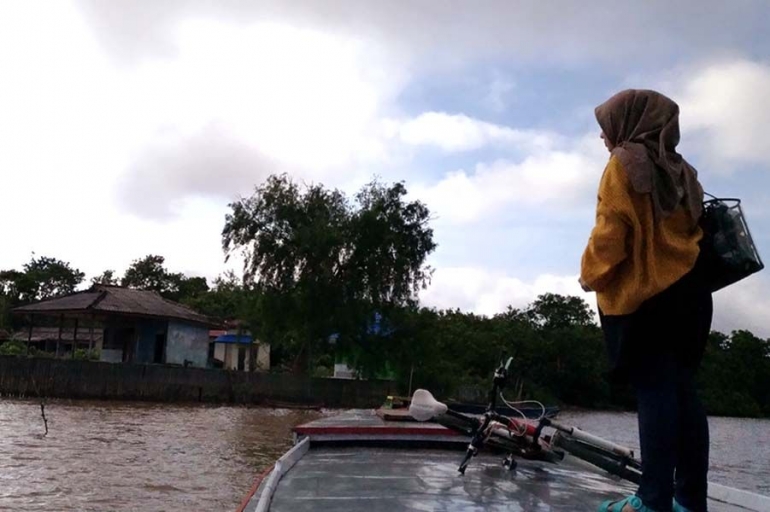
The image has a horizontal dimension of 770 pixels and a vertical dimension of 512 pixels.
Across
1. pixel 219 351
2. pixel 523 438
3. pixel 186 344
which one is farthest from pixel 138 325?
pixel 523 438

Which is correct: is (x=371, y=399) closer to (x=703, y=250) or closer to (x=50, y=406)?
(x=50, y=406)

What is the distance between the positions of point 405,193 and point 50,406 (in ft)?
52.7

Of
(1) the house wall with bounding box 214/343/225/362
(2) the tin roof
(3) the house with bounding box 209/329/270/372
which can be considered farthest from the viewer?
(1) the house wall with bounding box 214/343/225/362

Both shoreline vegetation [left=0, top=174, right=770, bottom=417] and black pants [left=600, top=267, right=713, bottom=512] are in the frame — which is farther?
shoreline vegetation [left=0, top=174, right=770, bottom=417]

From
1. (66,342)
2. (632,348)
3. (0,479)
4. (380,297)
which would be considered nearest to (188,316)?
(380,297)

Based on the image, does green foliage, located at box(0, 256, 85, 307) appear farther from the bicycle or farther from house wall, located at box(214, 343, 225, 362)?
the bicycle

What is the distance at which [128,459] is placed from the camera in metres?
9.38

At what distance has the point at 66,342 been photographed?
39.1 meters

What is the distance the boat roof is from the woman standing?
628 mm

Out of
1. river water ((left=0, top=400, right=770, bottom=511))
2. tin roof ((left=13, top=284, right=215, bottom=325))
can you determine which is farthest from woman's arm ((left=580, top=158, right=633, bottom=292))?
tin roof ((left=13, top=284, right=215, bottom=325))

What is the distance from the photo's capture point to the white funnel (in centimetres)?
310

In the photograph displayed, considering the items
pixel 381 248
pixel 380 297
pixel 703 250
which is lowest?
pixel 703 250

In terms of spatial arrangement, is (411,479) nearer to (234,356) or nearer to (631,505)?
(631,505)

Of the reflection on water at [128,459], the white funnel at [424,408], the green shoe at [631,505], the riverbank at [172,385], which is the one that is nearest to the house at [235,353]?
the riverbank at [172,385]
